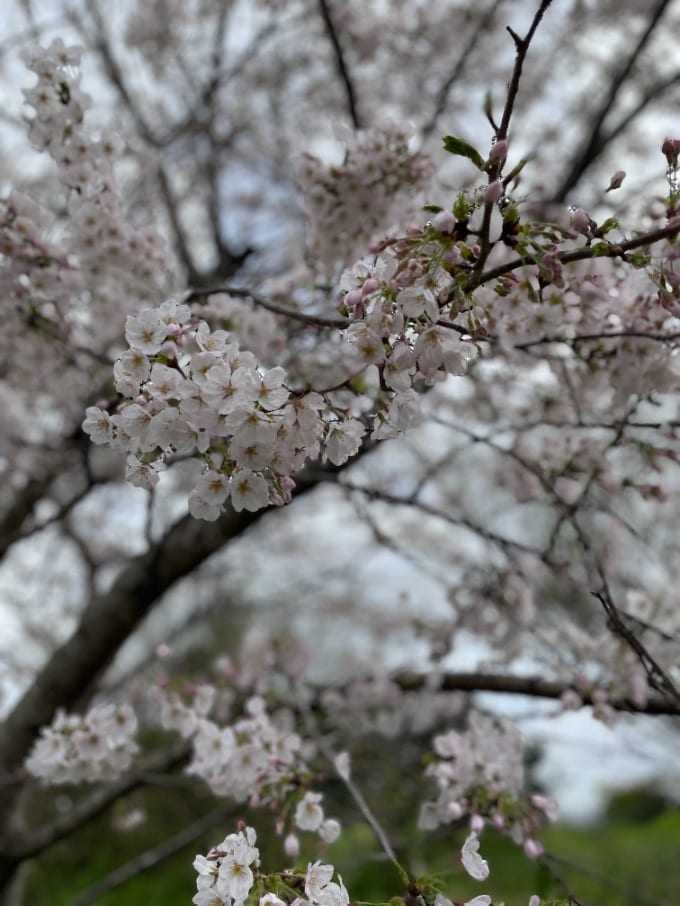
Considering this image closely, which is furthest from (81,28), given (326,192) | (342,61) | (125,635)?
(125,635)

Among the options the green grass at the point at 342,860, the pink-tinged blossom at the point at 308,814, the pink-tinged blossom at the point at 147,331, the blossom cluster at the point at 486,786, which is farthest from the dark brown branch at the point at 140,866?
the pink-tinged blossom at the point at 147,331

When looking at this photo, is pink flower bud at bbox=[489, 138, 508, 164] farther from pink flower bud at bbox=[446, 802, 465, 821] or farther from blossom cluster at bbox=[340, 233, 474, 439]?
pink flower bud at bbox=[446, 802, 465, 821]

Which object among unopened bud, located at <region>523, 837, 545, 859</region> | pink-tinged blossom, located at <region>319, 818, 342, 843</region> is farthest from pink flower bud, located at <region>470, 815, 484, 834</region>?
pink-tinged blossom, located at <region>319, 818, 342, 843</region>

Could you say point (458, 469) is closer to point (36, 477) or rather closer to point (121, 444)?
point (36, 477)

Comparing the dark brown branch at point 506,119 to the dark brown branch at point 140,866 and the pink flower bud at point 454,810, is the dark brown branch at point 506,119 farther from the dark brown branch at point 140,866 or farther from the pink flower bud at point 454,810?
the dark brown branch at point 140,866

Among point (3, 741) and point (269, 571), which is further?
point (269, 571)

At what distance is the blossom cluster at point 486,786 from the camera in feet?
5.93

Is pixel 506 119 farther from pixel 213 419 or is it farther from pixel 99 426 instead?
pixel 99 426

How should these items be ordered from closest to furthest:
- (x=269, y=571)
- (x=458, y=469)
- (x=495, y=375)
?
(x=495, y=375), (x=458, y=469), (x=269, y=571)

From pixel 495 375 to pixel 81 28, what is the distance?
309 centimetres

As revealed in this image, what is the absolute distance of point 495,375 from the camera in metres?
2.92

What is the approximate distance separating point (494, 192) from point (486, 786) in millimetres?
1462

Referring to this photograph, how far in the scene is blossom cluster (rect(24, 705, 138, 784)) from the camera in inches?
83.7

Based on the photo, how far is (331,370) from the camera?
2.40m
